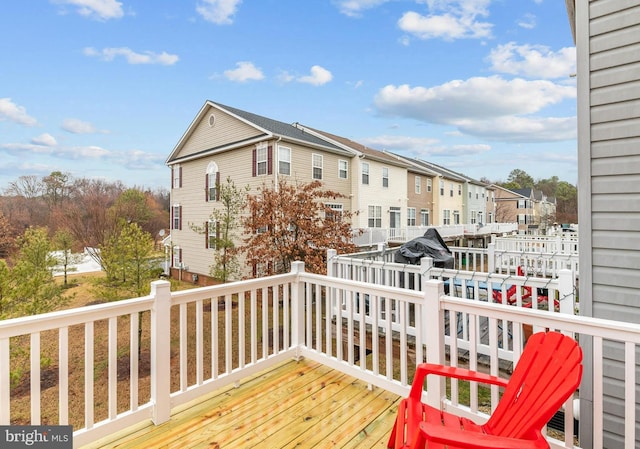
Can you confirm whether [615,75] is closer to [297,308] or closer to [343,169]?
[297,308]

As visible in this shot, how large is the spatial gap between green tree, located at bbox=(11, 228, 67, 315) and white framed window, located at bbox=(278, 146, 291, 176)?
25.7 ft

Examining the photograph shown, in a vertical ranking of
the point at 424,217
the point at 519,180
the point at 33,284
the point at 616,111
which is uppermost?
the point at 519,180

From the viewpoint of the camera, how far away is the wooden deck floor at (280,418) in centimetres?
226

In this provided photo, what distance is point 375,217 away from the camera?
56.1 feet

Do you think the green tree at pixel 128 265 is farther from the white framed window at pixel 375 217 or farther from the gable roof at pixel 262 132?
the white framed window at pixel 375 217

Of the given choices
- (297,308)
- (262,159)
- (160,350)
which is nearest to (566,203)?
(262,159)

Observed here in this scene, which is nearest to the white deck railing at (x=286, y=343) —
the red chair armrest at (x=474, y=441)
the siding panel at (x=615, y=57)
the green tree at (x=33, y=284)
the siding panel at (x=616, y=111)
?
the red chair armrest at (x=474, y=441)

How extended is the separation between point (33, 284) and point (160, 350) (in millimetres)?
6253

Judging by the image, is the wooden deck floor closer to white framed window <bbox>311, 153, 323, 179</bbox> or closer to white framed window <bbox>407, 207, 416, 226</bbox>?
white framed window <bbox>311, 153, 323, 179</bbox>

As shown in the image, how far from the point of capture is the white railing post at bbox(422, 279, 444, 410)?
2338 millimetres

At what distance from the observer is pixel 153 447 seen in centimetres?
220

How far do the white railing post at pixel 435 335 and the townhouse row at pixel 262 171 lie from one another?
1061 centimetres

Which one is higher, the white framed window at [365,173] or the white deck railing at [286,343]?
the white framed window at [365,173]

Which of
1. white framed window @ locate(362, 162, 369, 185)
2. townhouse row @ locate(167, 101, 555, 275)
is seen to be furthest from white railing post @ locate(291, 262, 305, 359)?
white framed window @ locate(362, 162, 369, 185)
